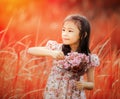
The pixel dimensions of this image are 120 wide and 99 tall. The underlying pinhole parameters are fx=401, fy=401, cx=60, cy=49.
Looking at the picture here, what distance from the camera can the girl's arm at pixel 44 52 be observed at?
10.7 feet

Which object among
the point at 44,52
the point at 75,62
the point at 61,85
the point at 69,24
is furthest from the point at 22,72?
the point at 69,24

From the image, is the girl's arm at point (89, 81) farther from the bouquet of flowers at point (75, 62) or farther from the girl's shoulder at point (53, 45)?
the girl's shoulder at point (53, 45)

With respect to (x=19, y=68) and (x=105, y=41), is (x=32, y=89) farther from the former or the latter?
(x=105, y=41)

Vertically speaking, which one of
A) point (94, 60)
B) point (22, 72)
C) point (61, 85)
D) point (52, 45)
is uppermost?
point (52, 45)

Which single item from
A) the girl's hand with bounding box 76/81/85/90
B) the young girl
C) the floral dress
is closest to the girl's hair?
the young girl

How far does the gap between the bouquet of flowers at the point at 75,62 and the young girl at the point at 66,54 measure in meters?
0.02

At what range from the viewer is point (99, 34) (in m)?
3.40

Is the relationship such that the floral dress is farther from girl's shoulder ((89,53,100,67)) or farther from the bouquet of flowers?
girl's shoulder ((89,53,100,67))

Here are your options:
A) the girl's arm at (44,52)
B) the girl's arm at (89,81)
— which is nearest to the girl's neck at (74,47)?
the girl's arm at (44,52)

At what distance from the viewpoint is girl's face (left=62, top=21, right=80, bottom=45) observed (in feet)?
10.7

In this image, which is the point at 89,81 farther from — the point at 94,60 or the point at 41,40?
the point at 41,40

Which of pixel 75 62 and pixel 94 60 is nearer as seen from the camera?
pixel 75 62

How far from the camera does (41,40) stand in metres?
3.34

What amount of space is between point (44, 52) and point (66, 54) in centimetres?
18
